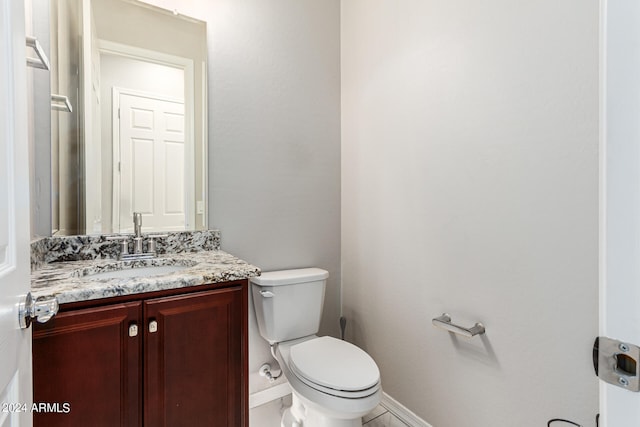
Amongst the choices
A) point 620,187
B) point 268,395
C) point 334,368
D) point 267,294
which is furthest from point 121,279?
point 620,187

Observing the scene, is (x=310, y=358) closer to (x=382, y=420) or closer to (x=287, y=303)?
(x=287, y=303)

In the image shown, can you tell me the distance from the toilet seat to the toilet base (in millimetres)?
110

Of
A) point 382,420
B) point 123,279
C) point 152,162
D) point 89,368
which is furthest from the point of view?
point 382,420

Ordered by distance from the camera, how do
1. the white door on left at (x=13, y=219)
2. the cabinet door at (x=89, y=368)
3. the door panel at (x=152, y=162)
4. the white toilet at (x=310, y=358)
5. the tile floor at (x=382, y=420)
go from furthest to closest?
the tile floor at (x=382, y=420)
the door panel at (x=152, y=162)
the white toilet at (x=310, y=358)
the cabinet door at (x=89, y=368)
the white door on left at (x=13, y=219)

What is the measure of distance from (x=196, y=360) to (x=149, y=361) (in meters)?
0.15

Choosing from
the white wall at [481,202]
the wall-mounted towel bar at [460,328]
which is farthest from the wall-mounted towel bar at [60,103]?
the wall-mounted towel bar at [460,328]

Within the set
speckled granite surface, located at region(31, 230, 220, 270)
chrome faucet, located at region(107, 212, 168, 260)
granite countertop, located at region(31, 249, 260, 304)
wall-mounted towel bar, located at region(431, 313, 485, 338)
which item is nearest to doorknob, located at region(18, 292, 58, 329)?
granite countertop, located at region(31, 249, 260, 304)

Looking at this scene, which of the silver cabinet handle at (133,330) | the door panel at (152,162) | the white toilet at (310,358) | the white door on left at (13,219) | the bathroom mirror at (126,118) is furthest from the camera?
the door panel at (152,162)

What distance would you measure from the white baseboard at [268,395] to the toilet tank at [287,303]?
361mm

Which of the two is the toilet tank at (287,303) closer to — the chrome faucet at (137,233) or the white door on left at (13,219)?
the chrome faucet at (137,233)

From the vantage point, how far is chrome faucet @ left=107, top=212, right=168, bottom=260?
1365 millimetres

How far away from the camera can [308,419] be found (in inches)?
55.8

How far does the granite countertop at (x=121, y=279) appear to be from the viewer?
0.90m

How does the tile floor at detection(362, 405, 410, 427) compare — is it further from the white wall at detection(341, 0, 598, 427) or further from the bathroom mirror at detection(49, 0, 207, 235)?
the bathroom mirror at detection(49, 0, 207, 235)
